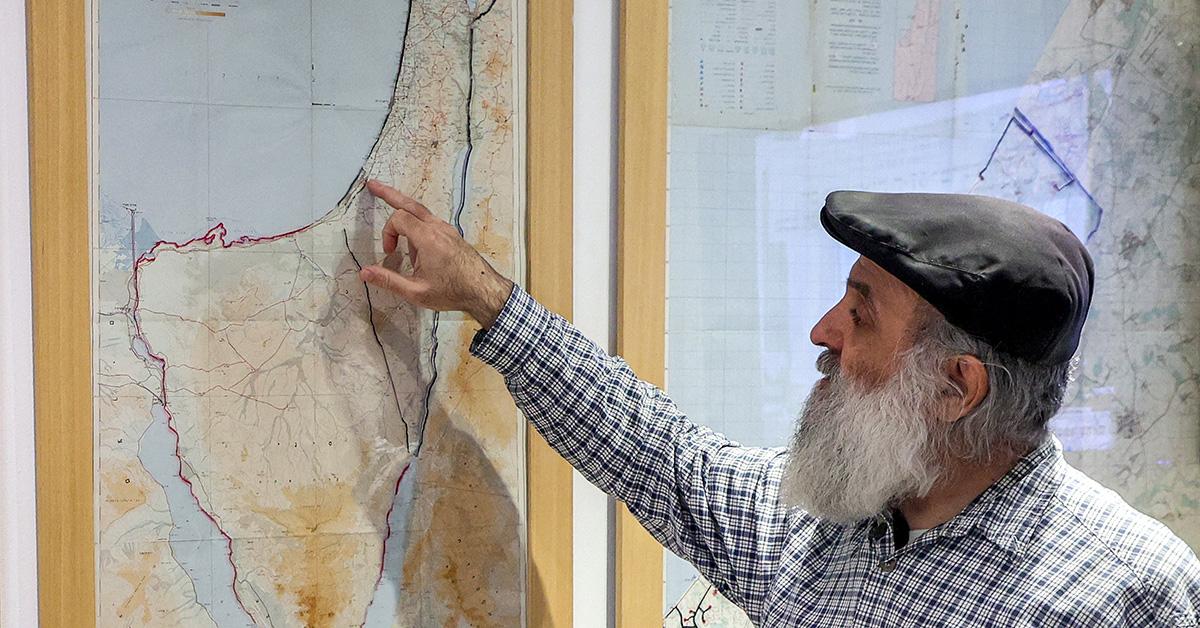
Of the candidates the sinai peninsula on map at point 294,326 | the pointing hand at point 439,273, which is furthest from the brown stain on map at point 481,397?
the pointing hand at point 439,273

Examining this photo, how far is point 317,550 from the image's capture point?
4.55ft

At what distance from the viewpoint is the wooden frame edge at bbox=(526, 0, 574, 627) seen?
144 cm

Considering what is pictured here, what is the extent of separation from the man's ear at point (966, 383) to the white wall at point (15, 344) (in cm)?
109

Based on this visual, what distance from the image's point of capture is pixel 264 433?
1.37 metres

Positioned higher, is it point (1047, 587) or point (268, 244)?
point (268, 244)

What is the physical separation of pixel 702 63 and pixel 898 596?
76cm

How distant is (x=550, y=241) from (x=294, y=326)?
0.36m

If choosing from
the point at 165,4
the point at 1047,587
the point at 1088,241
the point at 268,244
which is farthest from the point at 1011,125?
the point at 165,4

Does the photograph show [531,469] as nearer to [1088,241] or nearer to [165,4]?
[165,4]

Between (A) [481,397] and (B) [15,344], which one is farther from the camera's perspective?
(A) [481,397]

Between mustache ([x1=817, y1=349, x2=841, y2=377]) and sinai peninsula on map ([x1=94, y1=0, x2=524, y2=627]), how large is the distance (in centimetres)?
43

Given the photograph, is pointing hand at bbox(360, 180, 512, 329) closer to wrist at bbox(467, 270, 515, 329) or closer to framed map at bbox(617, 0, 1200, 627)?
wrist at bbox(467, 270, 515, 329)

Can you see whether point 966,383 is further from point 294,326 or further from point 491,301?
point 294,326

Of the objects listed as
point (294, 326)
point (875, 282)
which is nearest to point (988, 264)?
point (875, 282)
